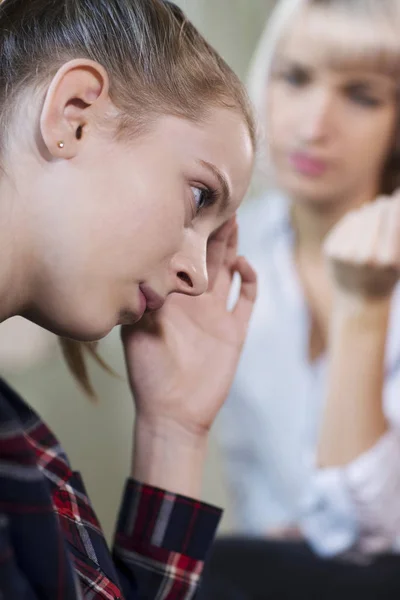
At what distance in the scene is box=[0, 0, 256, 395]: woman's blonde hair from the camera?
0.39 metres

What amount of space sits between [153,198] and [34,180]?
59 millimetres

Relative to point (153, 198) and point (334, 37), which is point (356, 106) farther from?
point (153, 198)

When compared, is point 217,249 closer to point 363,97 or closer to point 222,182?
point 222,182

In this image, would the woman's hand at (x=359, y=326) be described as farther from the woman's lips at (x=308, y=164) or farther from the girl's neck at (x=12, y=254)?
the girl's neck at (x=12, y=254)

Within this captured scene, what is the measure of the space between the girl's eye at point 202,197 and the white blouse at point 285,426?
62 cm

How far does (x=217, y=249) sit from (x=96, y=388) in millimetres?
744

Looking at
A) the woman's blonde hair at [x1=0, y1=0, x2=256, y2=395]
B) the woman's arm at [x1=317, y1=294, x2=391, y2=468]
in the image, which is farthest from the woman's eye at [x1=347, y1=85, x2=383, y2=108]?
the woman's blonde hair at [x1=0, y1=0, x2=256, y2=395]

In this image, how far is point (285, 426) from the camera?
1137mm

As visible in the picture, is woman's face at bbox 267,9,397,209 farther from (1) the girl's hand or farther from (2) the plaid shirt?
(2) the plaid shirt

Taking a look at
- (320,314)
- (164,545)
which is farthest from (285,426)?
(164,545)

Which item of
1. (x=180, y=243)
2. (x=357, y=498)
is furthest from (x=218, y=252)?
(x=357, y=498)

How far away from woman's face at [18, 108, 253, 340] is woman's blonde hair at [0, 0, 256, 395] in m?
0.01

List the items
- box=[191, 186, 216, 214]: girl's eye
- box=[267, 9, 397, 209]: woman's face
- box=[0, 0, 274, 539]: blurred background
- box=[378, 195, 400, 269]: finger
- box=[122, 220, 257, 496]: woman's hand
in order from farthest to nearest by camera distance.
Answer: box=[0, 0, 274, 539]: blurred background < box=[267, 9, 397, 209]: woman's face < box=[378, 195, 400, 269]: finger < box=[122, 220, 257, 496]: woman's hand < box=[191, 186, 216, 214]: girl's eye

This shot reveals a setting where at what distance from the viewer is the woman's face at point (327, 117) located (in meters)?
1.03
